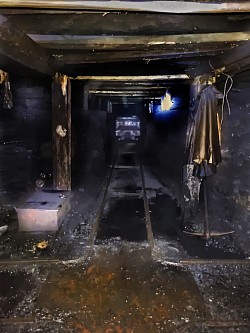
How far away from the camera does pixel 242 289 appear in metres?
2.80

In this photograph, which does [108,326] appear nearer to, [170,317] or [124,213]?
[170,317]

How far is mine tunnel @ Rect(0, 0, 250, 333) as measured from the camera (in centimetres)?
219

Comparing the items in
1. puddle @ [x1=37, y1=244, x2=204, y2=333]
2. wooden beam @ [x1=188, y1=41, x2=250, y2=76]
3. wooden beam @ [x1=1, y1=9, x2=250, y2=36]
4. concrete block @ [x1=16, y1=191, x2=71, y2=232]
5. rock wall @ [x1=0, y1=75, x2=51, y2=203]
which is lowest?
puddle @ [x1=37, y1=244, x2=204, y2=333]

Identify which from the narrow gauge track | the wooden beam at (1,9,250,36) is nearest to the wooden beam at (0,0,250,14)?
the wooden beam at (1,9,250,36)

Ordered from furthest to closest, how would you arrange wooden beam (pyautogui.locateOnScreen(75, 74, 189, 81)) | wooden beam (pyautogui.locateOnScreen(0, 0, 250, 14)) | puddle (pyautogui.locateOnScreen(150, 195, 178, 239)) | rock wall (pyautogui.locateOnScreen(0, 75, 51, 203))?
1. rock wall (pyautogui.locateOnScreen(0, 75, 51, 203))
2. wooden beam (pyautogui.locateOnScreen(75, 74, 189, 81))
3. puddle (pyautogui.locateOnScreen(150, 195, 178, 239))
4. wooden beam (pyautogui.locateOnScreen(0, 0, 250, 14))

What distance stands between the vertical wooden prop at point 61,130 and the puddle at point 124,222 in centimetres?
102

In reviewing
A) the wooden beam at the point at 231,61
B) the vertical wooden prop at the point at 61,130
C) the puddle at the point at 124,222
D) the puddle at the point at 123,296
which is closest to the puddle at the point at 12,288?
the puddle at the point at 123,296

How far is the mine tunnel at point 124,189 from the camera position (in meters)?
2.19

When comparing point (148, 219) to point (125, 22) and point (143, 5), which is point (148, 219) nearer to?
point (125, 22)

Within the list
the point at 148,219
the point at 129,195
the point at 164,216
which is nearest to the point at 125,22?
the point at 148,219

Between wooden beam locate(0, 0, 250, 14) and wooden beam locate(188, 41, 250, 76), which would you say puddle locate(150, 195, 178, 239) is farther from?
wooden beam locate(0, 0, 250, 14)

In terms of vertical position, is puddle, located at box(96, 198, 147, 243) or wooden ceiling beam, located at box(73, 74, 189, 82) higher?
wooden ceiling beam, located at box(73, 74, 189, 82)

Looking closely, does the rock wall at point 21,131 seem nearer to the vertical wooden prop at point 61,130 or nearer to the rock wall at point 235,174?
the vertical wooden prop at point 61,130

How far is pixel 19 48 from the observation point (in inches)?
96.4
